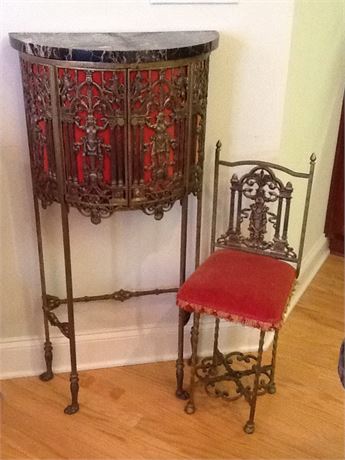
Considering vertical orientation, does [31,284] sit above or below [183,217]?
below

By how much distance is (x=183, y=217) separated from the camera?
190cm

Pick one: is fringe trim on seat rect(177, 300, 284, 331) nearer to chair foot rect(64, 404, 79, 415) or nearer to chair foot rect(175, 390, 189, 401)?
chair foot rect(175, 390, 189, 401)

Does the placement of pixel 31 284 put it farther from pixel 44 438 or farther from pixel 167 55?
pixel 167 55

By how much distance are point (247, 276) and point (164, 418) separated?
58 cm

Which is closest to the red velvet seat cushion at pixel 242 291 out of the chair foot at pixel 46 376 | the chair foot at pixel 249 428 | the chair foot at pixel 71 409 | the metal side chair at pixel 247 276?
the metal side chair at pixel 247 276

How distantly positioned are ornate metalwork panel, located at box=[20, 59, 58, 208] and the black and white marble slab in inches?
2.2

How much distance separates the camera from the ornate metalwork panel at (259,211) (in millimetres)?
1972

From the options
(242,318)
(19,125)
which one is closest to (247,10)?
(19,125)

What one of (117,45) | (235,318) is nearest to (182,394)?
(235,318)

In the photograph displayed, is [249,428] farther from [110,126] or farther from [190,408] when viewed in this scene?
[110,126]

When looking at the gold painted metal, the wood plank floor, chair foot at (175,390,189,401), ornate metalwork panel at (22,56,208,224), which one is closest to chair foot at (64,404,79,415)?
the wood plank floor

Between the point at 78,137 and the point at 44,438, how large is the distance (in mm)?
985

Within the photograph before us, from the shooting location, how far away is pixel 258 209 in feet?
6.63

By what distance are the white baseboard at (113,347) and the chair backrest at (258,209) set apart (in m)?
0.40
